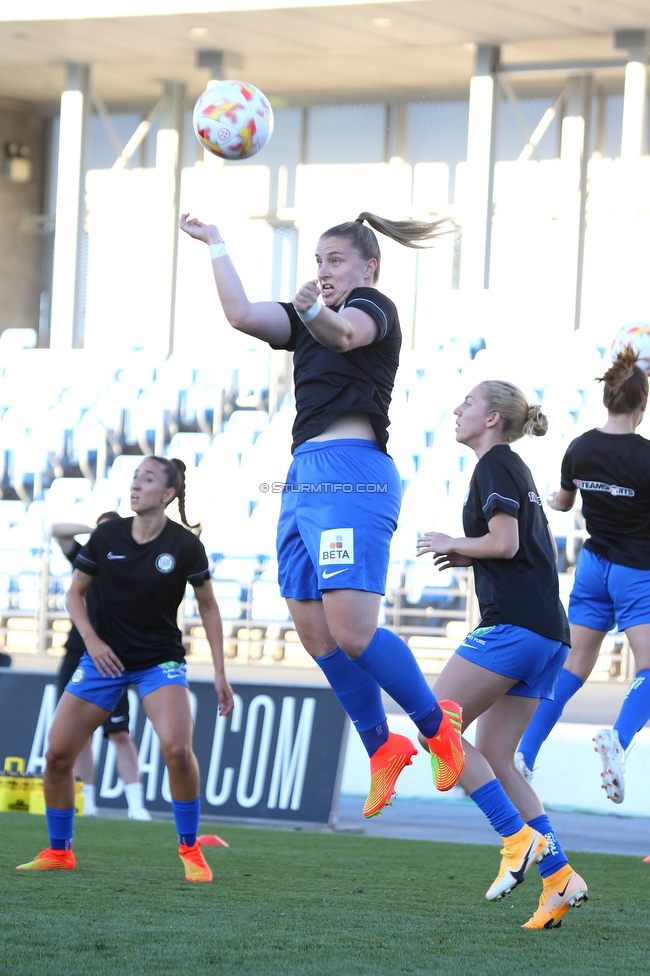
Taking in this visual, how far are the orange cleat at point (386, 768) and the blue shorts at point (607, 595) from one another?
1.69m

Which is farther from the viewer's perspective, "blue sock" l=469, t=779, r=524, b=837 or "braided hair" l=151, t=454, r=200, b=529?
"braided hair" l=151, t=454, r=200, b=529

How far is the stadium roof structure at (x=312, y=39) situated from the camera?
58.6 ft

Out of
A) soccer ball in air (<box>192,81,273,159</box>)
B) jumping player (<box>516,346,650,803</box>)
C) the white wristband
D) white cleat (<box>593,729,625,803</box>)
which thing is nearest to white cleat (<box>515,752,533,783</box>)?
jumping player (<box>516,346,650,803</box>)

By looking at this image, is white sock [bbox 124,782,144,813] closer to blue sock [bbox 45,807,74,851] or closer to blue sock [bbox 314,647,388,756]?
blue sock [bbox 45,807,74,851]

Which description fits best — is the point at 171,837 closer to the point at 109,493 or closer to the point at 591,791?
the point at 591,791

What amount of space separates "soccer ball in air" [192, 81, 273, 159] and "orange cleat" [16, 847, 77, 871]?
2862mm

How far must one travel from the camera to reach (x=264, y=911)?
4508mm

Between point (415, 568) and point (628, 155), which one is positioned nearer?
point (415, 568)

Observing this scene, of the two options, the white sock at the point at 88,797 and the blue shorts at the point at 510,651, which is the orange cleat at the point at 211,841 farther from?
the blue shorts at the point at 510,651

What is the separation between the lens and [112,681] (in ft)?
18.0

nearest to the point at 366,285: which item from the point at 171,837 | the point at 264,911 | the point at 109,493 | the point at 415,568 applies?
the point at 264,911

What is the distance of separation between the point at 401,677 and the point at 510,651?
1.57 feet

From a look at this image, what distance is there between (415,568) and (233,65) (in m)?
8.54

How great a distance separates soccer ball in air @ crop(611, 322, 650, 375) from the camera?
6015mm
